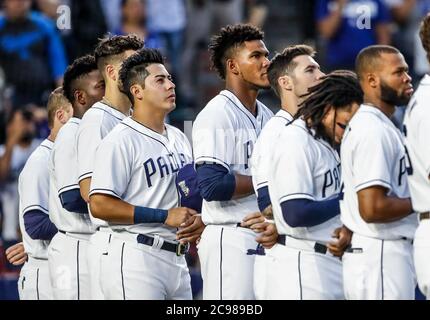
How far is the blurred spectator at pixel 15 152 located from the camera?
41.2 feet

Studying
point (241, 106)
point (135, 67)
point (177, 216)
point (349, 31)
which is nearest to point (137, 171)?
point (177, 216)

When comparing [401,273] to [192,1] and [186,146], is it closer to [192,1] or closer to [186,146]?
[186,146]

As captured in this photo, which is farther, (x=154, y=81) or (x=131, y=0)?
(x=131, y=0)

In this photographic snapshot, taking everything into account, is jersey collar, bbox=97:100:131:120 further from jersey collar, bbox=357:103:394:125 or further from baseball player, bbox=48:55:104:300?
jersey collar, bbox=357:103:394:125

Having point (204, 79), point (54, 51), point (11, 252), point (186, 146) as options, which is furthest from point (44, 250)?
point (204, 79)

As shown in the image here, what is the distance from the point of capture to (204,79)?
47.0 feet

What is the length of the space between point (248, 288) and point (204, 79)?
6996 millimetres

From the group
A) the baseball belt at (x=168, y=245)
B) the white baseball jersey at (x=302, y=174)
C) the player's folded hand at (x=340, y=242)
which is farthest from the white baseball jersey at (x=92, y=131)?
the player's folded hand at (x=340, y=242)

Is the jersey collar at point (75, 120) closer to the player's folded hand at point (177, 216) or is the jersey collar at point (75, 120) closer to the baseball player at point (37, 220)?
the baseball player at point (37, 220)

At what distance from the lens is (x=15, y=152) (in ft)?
41.6

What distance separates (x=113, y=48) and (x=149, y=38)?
17.9ft

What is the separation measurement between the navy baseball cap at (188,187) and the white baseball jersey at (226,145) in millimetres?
84

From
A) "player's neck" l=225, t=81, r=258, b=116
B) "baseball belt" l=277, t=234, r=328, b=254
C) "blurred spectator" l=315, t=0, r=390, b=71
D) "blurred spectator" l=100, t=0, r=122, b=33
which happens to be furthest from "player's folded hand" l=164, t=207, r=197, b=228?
"blurred spectator" l=100, t=0, r=122, b=33

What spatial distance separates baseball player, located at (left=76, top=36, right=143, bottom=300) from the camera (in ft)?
24.9
